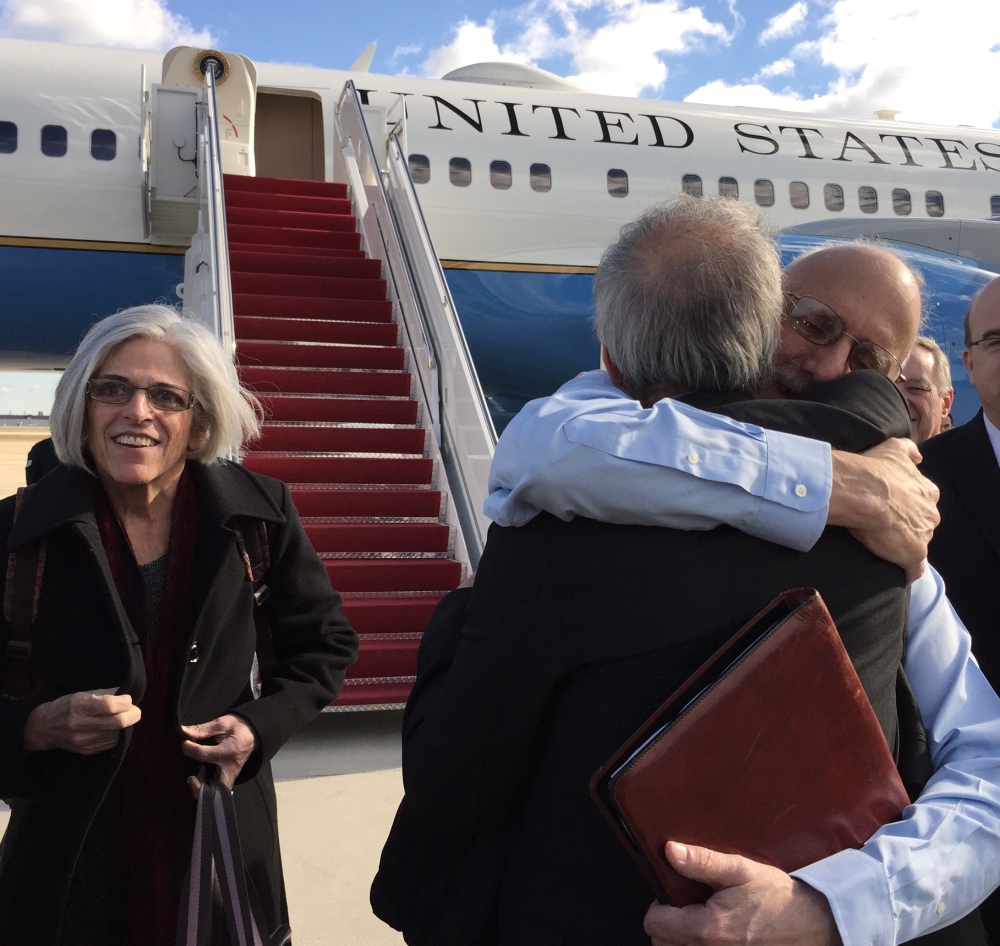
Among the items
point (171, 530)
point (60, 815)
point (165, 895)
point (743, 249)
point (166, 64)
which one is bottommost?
point (165, 895)

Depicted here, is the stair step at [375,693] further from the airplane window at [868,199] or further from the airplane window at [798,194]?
the airplane window at [868,199]

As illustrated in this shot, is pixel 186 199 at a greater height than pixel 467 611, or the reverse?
pixel 186 199

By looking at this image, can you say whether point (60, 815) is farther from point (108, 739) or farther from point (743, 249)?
point (743, 249)

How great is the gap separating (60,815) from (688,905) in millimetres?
1081

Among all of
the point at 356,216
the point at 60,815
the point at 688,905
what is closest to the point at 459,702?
the point at 688,905

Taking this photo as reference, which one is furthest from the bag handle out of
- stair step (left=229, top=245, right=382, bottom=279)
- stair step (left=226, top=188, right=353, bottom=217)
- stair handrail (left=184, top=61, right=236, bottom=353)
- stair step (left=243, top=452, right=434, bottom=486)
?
stair step (left=226, top=188, right=353, bottom=217)

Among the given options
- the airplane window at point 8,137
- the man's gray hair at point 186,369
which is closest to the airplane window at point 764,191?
the airplane window at point 8,137

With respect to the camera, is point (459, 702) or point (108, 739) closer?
point (459, 702)

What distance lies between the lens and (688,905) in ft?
2.87

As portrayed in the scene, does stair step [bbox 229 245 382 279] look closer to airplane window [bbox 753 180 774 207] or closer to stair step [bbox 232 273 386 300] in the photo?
stair step [bbox 232 273 386 300]

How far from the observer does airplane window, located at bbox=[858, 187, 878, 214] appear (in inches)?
410

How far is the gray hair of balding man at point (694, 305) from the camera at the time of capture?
1.00 metres

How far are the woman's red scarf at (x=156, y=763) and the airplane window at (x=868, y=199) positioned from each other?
10.2 metres

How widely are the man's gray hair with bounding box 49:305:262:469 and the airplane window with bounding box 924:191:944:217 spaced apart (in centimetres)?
1049
